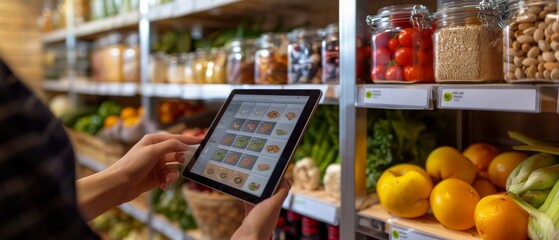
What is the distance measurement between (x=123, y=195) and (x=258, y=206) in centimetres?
39

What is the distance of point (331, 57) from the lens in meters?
1.31

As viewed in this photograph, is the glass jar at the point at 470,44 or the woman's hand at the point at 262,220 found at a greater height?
the glass jar at the point at 470,44

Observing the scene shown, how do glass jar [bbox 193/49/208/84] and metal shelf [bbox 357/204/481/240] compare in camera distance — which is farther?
glass jar [bbox 193/49/208/84]

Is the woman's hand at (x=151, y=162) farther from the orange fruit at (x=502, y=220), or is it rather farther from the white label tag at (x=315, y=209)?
the orange fruit at (x=502, y=220)

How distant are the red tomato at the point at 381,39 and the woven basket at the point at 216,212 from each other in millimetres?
714

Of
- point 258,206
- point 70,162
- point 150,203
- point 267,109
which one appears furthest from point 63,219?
point 150,203

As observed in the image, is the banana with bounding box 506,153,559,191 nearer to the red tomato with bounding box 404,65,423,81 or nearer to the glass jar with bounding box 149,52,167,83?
the red tomato with bounding box 404,65,423,81

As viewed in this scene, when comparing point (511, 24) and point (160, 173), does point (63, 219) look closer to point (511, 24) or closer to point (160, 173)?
point (160, 173)

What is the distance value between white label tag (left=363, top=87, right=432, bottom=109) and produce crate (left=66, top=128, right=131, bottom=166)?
161 cm

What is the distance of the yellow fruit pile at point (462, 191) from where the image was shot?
92cm

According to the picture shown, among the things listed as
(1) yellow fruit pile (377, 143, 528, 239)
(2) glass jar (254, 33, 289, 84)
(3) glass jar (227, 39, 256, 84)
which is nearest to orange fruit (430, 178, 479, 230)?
(1) yellow fruit pile (377, 143, 528, 239)

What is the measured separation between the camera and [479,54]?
94 cm

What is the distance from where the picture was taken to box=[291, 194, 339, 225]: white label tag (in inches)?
49.5

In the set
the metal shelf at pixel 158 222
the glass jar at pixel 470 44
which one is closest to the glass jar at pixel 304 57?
the glass jar at pixel 470 44
